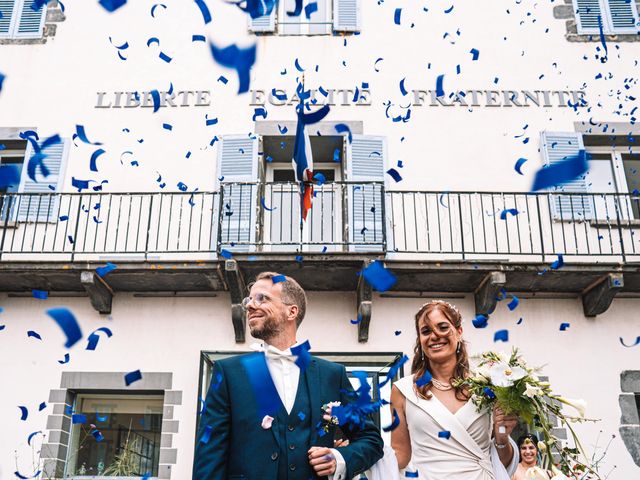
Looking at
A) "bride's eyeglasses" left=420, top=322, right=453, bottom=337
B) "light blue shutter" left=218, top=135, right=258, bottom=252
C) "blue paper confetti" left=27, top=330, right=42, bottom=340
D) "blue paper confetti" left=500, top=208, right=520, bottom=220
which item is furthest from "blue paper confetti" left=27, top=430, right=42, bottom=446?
"bride's eyeglasses" left=420, top=322, right=453, bottom=337

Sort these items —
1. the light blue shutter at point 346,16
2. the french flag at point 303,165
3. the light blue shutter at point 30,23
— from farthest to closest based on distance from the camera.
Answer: the light blue shutter at point 30,23
the light blue shutter at point 346,16
the french flag at point 303,165

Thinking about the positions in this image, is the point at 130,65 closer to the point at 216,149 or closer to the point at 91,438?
the point at 216,149

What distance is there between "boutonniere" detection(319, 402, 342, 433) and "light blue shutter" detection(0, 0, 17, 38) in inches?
374

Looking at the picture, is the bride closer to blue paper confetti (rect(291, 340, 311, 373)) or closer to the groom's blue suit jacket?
the groom's blue suit jacket

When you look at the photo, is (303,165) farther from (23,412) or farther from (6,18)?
(6,18)

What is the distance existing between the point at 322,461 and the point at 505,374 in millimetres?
845

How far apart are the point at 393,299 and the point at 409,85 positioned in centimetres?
316

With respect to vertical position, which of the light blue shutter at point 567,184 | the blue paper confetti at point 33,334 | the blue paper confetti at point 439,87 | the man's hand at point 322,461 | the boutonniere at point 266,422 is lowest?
the man's hand at point 322,461

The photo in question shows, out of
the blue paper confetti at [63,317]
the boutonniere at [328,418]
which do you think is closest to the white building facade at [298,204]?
the blue paper confetti at [63,317]

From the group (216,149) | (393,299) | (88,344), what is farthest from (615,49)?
(88,344)

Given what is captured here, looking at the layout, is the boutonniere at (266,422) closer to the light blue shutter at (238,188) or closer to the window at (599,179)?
the light blue shutter at (238,188)

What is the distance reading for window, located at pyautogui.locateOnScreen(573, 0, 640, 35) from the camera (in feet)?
33.7

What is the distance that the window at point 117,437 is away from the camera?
322 inches

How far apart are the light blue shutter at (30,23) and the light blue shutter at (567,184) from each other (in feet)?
24.2
